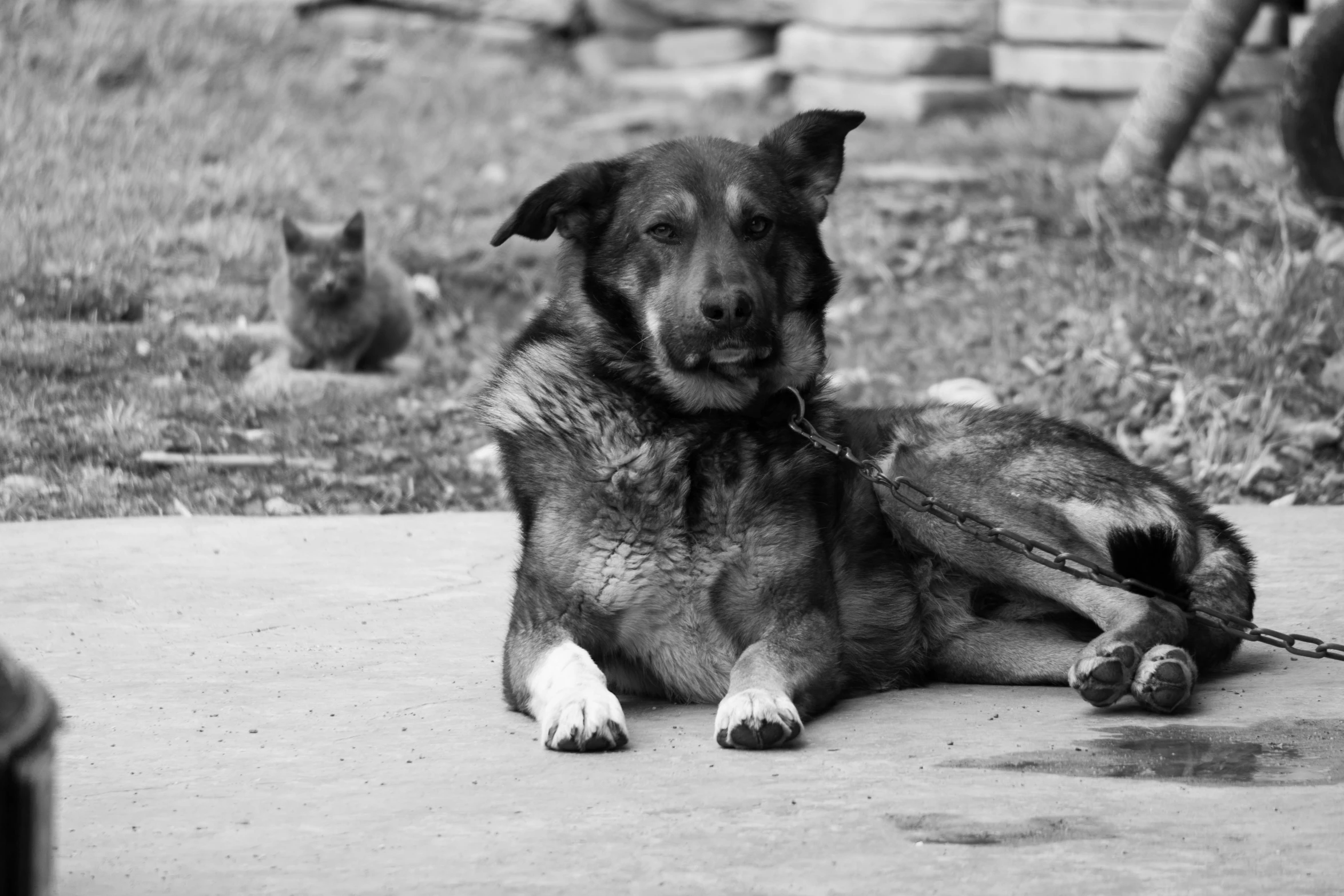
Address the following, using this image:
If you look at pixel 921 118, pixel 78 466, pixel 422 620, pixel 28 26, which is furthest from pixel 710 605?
pixel 28 26

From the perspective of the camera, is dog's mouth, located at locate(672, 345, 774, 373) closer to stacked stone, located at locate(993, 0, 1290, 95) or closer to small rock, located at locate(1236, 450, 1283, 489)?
small rock, located at locate(1236, 450, 1283, 489)

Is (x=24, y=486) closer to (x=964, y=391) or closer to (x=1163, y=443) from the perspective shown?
(x=964, y=391)

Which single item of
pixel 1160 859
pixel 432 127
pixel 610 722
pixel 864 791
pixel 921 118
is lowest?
pixel 432 127

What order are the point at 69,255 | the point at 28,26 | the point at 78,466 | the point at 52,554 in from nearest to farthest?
1. the point at 52,554
2. the point at 78,466
3. the point at 69,255
4. the point at 28,26

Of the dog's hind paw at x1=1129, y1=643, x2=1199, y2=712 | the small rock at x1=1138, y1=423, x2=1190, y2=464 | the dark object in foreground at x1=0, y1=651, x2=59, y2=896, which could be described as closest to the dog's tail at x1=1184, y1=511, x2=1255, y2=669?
the dog's hind paw at x1=1129, y1=643, x2=1199, y2=712

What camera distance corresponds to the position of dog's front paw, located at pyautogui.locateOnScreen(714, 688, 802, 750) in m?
3.65

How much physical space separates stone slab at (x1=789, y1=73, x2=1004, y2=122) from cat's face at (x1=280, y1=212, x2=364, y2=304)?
5.77 m

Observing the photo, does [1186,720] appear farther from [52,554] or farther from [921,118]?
[921,118]

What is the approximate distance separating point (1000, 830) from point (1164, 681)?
1.02 metres

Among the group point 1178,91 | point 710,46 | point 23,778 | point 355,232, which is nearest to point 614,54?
point 710,46

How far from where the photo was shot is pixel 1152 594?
4.16 meters

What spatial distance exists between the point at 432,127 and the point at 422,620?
10088mm

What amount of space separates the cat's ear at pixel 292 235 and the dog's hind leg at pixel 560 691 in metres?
6.32

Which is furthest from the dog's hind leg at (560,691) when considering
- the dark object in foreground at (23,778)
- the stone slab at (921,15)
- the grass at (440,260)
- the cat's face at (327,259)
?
the stone slab at (921,15)
